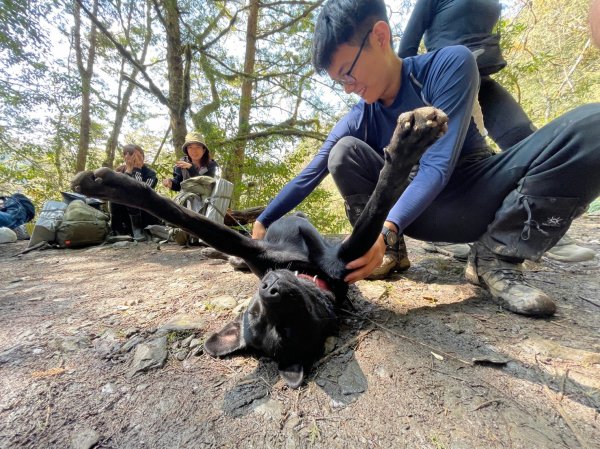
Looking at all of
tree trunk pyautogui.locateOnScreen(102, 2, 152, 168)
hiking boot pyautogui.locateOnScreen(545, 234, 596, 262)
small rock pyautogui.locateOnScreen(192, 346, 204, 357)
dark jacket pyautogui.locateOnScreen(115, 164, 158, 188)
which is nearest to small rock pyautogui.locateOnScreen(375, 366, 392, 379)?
small rock pyautogui.locateOnScreen(192, 346, 204, 357)

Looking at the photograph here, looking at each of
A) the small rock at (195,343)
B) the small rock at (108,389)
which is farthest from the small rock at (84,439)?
the small rock at (195,343)

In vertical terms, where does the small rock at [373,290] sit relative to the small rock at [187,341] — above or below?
above

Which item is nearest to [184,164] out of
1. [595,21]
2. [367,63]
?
[367,63]

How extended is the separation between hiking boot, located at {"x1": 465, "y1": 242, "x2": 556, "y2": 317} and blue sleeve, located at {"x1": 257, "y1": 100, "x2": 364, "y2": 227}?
4.45ft

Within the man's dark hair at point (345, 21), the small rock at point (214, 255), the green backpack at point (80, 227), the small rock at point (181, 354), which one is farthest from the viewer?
the green backpack at point (80, 227)

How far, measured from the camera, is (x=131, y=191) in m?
1.42

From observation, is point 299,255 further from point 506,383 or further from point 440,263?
point 440,263

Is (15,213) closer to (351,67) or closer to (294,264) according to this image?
(294,264)

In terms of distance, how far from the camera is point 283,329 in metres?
1.35

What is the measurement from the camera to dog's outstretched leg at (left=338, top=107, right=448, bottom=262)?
1148 mm

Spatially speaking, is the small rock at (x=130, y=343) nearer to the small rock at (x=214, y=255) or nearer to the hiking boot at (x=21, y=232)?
the small rock at (x=214, y=255)

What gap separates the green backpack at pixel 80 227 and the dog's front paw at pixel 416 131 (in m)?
5.14

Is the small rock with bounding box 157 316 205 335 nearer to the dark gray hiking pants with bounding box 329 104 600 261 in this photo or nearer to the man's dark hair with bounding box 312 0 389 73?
the dark gray hiking pants with bounding box 329 104 600 261

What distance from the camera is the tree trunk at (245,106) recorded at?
6.39 m
